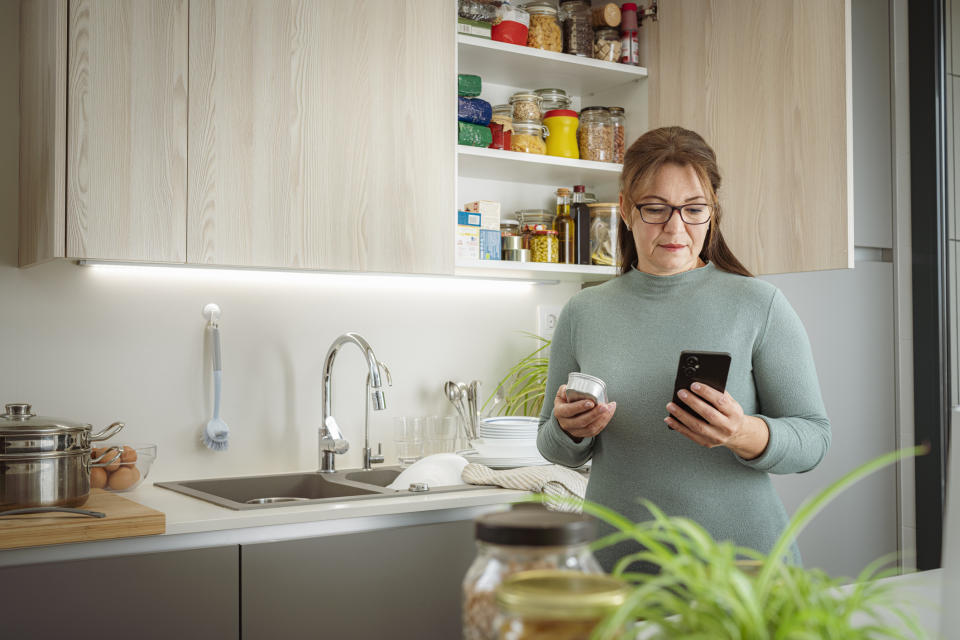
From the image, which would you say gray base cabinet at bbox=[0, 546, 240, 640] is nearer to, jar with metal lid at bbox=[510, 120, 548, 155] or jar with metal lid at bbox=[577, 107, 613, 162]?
jar with metal lid at bbox=[510, 120, 548, 155]

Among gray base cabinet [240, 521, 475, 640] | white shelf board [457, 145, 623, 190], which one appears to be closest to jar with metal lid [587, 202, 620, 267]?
white shelf board [457, 145, 623, 190]

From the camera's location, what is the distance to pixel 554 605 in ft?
1.67

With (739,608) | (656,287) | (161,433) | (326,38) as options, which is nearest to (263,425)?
(161,433)

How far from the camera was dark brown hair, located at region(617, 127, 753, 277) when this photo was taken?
5.04 feet

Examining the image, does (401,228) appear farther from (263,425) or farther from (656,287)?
(656,287)

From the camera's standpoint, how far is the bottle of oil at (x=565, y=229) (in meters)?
2.75

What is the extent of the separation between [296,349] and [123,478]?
627 millimetres

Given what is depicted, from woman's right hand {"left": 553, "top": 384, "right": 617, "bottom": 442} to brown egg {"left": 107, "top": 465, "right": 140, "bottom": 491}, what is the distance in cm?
114

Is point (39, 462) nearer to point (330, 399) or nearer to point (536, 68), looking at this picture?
point (330, 399)

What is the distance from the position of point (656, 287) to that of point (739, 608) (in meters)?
1.10

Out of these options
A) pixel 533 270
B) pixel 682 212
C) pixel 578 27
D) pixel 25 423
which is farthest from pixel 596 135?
pixel 25 423

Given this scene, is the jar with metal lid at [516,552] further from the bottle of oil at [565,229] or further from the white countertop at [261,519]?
the bottle of oil at [565,229]

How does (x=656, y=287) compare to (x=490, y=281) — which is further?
(x=490, y=281)

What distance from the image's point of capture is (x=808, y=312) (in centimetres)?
251
